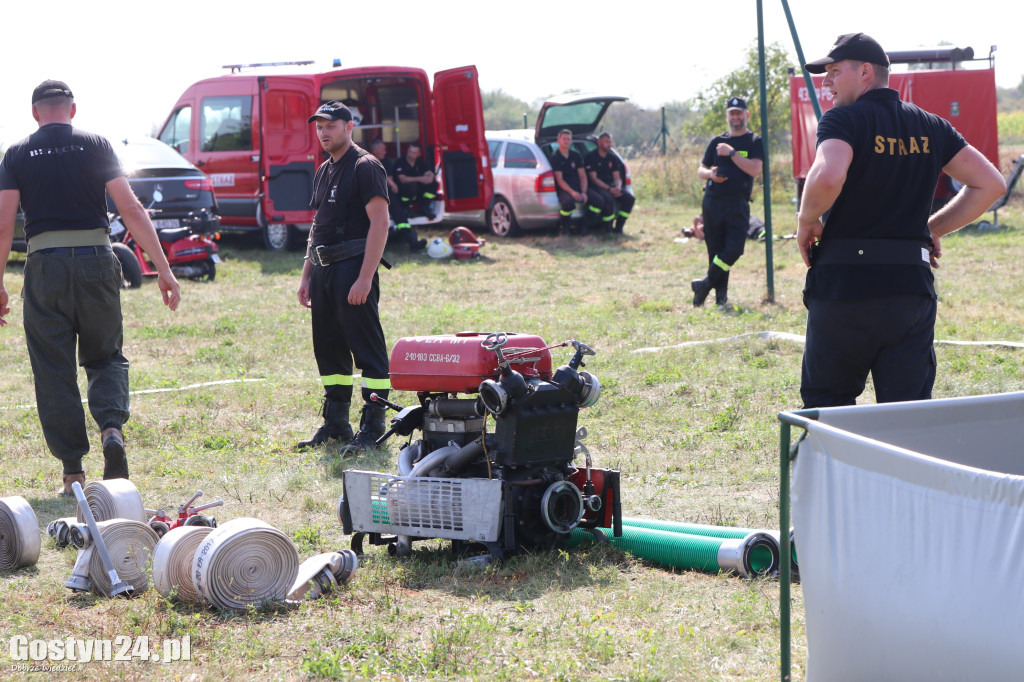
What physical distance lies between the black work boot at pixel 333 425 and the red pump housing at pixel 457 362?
1.84m

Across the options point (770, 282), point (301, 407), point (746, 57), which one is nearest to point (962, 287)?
point (770, 282)

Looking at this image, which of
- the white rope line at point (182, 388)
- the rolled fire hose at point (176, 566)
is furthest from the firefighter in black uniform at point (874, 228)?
the white rope line at point (182, 388)

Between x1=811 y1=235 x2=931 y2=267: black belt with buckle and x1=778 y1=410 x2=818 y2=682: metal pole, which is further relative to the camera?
x1=811 y1=235 x2=931 y2=267: black belt with buckle

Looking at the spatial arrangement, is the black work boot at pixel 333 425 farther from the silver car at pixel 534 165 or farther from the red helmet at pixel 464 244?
the silver car at pixel 534 165

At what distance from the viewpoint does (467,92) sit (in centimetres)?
1563

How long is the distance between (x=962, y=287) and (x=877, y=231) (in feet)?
Answer: 26.8

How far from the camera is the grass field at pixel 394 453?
3309 millimetres

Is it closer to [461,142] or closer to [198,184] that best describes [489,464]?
[198,184]

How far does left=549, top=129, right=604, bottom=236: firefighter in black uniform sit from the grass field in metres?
3.41

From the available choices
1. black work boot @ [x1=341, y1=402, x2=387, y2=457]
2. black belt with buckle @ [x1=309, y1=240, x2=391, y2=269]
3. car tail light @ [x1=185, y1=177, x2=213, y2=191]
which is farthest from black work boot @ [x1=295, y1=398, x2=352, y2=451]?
car tail light @ [x1=185, y1=177, x2=213, y2=191]

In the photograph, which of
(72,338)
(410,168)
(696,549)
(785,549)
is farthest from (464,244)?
(785,549)

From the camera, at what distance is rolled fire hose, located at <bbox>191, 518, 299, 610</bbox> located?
3617mm

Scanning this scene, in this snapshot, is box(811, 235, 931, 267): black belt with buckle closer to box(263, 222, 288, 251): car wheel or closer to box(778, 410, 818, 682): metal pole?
box(778, 410, 818, 682): metal pole

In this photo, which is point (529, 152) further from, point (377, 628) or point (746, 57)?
point (377, 628)
